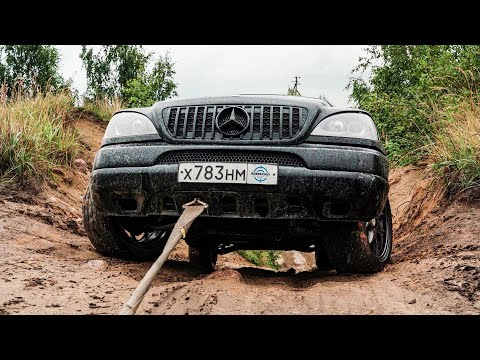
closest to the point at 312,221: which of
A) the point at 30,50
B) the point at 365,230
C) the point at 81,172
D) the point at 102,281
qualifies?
the point at 365,230

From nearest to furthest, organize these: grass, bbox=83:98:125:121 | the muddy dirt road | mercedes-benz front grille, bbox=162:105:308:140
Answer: the muddy dirt road
mercedes-benz front grille, bbox=162:105:308:140
grass, bbox=83:98:125:121

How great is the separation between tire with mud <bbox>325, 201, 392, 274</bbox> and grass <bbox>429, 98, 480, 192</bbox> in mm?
1723

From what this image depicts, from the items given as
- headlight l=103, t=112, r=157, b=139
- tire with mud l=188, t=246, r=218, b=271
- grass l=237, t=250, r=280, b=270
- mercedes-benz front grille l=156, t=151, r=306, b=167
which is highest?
headlight l=103, t=112, r=157, b=139

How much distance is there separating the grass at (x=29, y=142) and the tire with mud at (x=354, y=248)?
375cm

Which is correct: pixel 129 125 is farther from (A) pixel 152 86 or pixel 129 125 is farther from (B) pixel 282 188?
(A) pixel 152 86

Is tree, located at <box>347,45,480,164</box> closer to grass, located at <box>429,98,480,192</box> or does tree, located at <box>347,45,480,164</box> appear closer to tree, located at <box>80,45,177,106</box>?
grass, located at <box>429,98,480,192</box>

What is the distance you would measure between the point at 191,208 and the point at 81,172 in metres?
Answer: 5.44

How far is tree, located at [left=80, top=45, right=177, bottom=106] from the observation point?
14828mm

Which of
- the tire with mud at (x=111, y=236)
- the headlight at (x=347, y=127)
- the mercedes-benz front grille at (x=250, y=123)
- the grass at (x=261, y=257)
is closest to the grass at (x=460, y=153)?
the headlight at (x=347, y=127)

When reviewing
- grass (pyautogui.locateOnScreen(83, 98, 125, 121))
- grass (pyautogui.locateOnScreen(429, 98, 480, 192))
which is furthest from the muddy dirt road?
grass (pyautogui.locateOnScreen(83, 98, 125, 121))

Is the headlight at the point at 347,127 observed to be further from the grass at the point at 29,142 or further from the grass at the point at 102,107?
the grass at the point at 102,107

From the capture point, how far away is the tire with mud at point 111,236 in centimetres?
412

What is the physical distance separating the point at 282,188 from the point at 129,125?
1.14 metres

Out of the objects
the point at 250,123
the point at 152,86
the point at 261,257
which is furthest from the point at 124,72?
the point at 250,123
